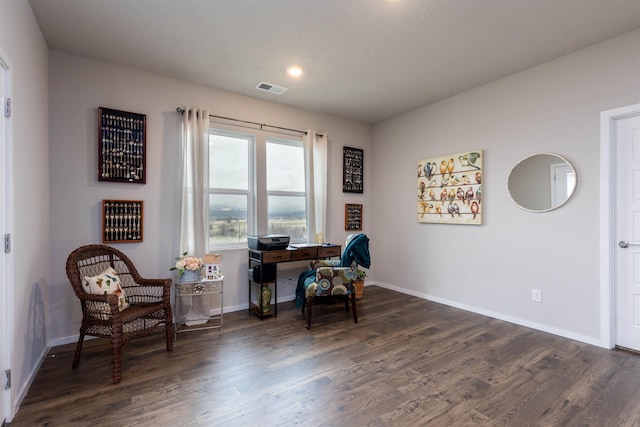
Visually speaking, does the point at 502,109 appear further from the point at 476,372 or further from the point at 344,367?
the point at 344,367

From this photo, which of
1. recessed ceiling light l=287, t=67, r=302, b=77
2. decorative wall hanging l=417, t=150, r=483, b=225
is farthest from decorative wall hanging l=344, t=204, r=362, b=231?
recessed ceiling light l=287, t=67, r=302, b=77

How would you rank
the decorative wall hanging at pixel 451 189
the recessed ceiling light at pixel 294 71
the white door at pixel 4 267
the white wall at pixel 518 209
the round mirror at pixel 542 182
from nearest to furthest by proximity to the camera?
the white door at pixel 4 267 → the white wall at pixel 518 209 → the round mirror at pixel 542 182 → the recessed ceiling light at pixel 294 71 → the decorative wall hanging at pixel 451 189

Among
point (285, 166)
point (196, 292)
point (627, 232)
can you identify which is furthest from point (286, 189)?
point (627, 232)

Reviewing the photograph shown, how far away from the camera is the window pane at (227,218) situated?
370cm

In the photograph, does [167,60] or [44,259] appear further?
[167,60]

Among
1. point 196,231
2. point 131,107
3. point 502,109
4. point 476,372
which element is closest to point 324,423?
point 476,372

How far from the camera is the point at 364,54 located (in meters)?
2.90

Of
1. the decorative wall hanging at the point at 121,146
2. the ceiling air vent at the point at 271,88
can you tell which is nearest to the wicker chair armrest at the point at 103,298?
the decorative wall hanging at the point at 121,146

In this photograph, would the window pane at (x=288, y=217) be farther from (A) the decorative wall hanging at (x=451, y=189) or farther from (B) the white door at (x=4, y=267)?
(B) the white door at (x=4, y=267)

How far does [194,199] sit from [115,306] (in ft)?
4.78

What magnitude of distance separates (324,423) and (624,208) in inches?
121

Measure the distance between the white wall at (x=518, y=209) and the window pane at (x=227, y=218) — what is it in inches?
93.7

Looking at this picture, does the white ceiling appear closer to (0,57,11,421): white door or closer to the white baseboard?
(0,57,11,421): white door

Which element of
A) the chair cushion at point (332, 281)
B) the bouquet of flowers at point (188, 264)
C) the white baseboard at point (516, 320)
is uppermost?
the bouquet of flowers at point (188, 264)
